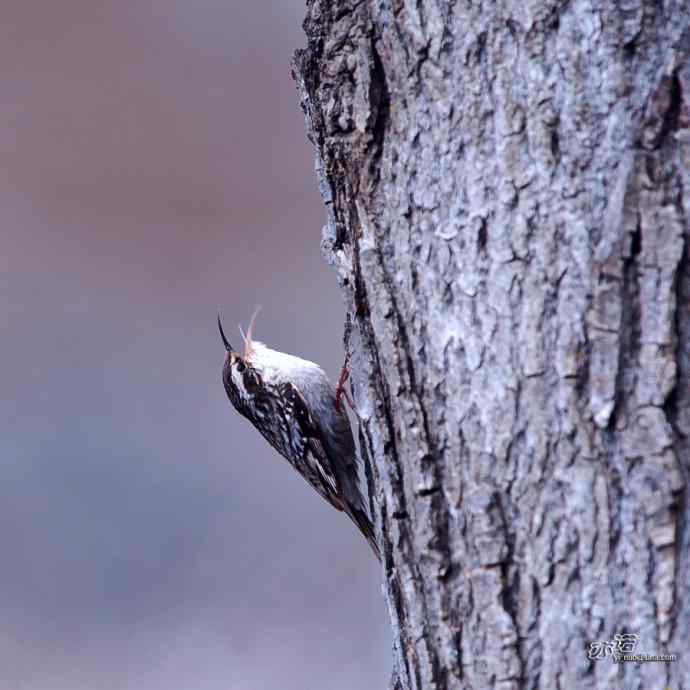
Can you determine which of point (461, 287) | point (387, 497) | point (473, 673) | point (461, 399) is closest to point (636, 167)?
point (461, 287)

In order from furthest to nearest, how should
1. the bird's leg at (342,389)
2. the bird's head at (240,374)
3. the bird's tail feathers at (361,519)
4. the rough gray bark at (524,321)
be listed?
1. the bird's head at (240,374)
2. the bird's tail feathers at (361,519)
3. the bird's leg at (342,389)
4. the rough gray bark at (524,321)

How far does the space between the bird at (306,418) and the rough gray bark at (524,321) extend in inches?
46.6

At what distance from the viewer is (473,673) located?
4.21ft

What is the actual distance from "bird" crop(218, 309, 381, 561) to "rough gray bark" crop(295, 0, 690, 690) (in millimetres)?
1183

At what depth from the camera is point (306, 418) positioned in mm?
2668

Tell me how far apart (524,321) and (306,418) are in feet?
4.88

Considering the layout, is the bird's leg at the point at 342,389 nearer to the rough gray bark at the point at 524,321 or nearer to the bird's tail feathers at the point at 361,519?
the bird's tail feathers at the point at 361,519

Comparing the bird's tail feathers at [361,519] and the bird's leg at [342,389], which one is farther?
the bird's tail feathers at [361,519]

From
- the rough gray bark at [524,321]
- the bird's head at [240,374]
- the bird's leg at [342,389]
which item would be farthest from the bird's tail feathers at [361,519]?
the rough gray bark at [524,321]

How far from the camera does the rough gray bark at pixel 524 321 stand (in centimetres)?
116

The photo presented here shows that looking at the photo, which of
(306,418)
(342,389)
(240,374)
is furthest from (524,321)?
(240,374)

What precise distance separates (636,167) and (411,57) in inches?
14.9

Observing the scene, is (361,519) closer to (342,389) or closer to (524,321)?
(342,389)

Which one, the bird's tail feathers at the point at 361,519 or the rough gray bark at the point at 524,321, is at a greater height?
the bird's tail feathers at the point at 361,519
